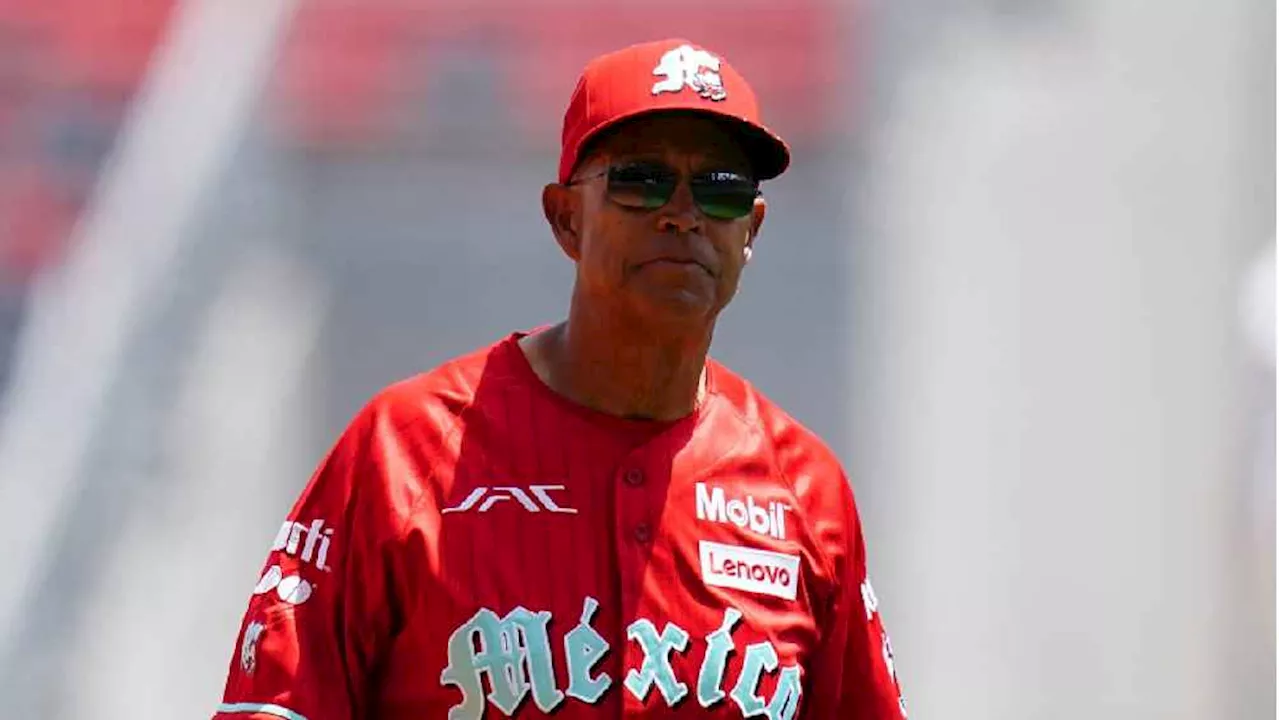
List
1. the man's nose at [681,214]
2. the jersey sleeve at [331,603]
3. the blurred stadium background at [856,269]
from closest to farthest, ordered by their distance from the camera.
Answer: the jersey sleeve at [331,603] < the man's nose at [681,214] < the blurred stadium background at [856,269]

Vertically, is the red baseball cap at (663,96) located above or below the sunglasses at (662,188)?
above

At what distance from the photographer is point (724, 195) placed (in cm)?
208

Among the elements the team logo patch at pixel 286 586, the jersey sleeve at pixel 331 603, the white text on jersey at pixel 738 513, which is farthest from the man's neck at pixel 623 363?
the team logo patch at pixel 286 586

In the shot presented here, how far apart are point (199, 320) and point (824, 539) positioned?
2753 millimetres

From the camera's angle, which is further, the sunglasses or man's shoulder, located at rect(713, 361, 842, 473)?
man's shoulder, located at rect(713, 361, 842, 473)

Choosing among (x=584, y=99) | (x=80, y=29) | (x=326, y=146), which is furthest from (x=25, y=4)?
(x=584, y=99)

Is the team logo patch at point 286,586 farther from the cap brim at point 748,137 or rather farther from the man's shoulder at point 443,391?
the cap brim at point 748,137

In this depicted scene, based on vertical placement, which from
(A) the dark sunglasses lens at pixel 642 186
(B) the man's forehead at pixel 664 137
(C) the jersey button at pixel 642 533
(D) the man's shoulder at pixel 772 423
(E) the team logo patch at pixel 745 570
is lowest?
(E) the team logo patch at pixel 745 570

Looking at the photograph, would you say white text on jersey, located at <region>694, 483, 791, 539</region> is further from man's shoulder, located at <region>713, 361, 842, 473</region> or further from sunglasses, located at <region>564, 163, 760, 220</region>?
sunglasses, located at <region>564, 163, 760, 220</region>

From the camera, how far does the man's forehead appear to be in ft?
6.81

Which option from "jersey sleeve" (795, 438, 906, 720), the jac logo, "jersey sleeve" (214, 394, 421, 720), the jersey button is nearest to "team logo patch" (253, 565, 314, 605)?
"jersey sleeve" (214, 394, 421, 720)

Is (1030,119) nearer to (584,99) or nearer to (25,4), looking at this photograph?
(25,4)

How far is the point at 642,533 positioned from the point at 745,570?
0.13 metres

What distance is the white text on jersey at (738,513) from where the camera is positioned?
2.12 m
